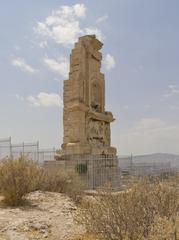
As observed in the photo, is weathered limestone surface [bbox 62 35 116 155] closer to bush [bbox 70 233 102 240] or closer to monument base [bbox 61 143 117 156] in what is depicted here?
monument base [bbox 61 143 117 156]

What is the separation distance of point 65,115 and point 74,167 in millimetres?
2526

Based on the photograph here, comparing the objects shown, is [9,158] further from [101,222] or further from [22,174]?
[101,222]

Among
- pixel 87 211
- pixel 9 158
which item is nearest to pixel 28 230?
pixel 87 211

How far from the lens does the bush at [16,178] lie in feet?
25.0

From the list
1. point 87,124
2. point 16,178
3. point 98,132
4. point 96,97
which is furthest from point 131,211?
point 96,97

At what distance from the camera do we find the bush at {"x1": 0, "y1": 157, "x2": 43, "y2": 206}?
7633 mm

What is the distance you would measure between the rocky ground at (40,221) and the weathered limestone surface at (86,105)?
20.9 feet

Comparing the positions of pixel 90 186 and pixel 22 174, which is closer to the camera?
pixel 22 174

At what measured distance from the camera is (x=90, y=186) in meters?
13.8

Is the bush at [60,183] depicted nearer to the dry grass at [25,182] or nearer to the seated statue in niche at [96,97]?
the dry grass at [25,182]

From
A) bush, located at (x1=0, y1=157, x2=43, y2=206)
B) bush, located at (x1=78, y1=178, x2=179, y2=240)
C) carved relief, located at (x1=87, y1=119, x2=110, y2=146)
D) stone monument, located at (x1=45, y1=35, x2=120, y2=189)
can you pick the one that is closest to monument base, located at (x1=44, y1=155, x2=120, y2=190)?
stone monument, located at (x1=45, y1=35, x2=120, y2=189)

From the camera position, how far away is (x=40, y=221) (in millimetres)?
5766

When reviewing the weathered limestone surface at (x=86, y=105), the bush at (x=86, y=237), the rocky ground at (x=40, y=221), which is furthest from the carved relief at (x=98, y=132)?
the bush at (x=86, y=237)

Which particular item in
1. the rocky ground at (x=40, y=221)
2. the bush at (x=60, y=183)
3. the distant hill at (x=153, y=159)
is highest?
the distant hill at (x=153, y=159)
